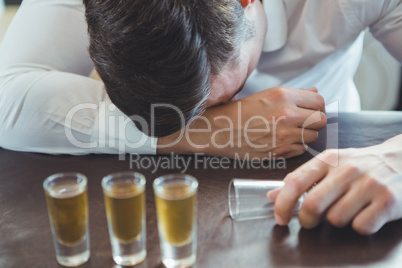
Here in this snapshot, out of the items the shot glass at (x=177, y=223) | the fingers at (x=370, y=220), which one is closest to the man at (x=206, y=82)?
the fingers at (x=370, y=220)

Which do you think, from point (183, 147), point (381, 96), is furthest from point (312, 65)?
point (381, 96)

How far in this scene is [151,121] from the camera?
2.84 ft

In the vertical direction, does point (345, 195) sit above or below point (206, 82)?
below

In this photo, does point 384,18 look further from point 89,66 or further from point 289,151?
point 89,66

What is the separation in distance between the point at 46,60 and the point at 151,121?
494 mm

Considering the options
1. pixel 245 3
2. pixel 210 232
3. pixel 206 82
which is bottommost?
pixel 210 232

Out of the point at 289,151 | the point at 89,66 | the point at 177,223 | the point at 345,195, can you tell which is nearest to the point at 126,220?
the point at 177,223

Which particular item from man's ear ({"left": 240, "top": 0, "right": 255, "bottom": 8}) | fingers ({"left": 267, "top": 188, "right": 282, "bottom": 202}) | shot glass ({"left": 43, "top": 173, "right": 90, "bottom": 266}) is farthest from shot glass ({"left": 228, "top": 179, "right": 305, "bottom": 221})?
man's ear ({"left": 240, "top": 0, "right": 255, "bottom": 8})

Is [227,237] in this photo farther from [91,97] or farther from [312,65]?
[312,65]

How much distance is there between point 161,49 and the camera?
0.74m

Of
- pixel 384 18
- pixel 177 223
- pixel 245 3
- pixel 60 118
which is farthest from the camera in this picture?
pixel 384 18

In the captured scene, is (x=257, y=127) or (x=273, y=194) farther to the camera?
(x=257, y=127)

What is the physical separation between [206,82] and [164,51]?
0.12 meters

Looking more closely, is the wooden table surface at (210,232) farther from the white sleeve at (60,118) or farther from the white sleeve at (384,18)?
the white sleeve at (384,18)
